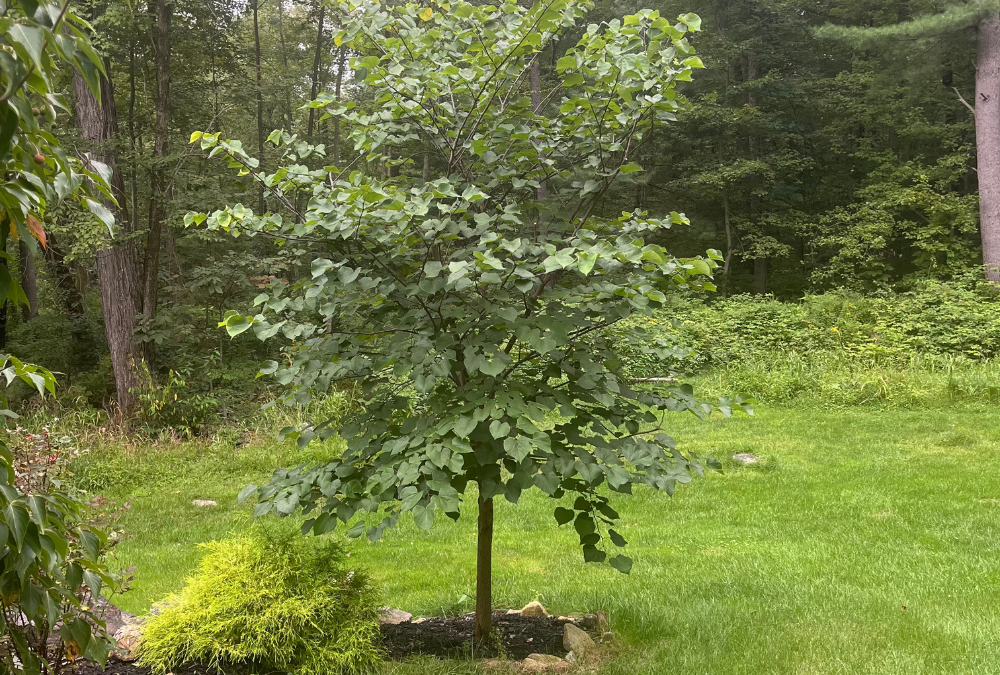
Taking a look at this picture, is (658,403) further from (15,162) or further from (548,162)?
(15,162)

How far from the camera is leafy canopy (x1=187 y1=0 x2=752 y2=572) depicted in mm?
2420

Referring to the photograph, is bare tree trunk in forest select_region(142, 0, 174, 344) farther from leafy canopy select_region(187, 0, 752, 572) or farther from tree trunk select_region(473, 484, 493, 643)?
tree trunk select_region(473, 484, 493, 643)

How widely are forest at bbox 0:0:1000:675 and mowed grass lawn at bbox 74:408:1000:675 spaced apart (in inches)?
1.4

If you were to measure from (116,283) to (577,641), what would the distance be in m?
9.61

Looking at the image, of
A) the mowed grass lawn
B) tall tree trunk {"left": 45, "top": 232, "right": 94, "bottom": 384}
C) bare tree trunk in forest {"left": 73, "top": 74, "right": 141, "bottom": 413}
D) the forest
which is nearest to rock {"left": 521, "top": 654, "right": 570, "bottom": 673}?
the forest

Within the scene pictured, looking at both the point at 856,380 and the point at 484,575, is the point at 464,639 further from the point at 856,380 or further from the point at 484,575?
the point at 856,380

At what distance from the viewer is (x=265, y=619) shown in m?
2.57

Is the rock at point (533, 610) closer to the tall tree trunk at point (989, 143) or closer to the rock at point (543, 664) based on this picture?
the rock at point (543, 664)

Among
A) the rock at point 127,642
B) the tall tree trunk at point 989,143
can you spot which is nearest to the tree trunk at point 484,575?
the rock at point 127,642

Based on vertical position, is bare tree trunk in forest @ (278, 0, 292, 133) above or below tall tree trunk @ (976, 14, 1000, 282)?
above

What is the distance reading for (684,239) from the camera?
19922mm

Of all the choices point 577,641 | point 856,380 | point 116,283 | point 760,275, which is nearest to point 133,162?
point 116,283

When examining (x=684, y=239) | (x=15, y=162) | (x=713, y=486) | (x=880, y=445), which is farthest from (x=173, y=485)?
(x=684, y=239)

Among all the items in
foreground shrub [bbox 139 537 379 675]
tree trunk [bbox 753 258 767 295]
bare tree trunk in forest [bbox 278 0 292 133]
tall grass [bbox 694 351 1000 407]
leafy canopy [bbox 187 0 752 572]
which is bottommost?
foreground shrub [bbox 139 537 379 675]
